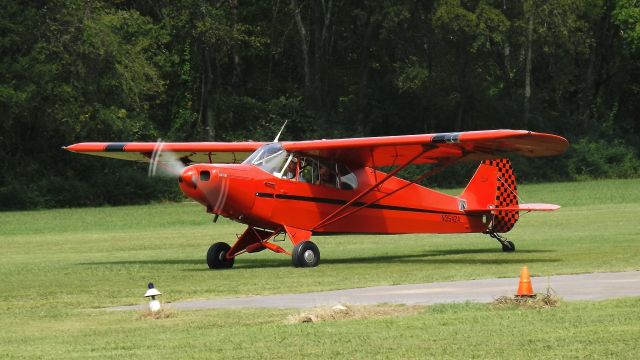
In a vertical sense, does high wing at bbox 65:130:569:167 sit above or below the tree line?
below

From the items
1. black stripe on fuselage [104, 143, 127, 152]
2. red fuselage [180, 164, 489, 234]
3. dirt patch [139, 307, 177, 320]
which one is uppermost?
black stripe on fuselage [104, 143, 127, 152]

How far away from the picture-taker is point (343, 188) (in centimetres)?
2455

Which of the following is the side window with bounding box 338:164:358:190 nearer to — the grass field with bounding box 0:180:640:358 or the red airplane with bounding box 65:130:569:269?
the red airplane with bounding box 65:130:569:269

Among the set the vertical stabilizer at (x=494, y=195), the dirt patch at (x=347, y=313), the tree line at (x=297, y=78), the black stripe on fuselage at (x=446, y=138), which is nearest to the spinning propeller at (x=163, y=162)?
the black stripe on fuselage at (x=446, y=138)

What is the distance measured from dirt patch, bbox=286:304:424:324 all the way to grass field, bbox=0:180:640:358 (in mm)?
240

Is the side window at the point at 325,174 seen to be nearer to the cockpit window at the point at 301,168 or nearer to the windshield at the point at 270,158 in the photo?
the cockpit window at the point at 301,168

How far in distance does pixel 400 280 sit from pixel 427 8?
45.0 m

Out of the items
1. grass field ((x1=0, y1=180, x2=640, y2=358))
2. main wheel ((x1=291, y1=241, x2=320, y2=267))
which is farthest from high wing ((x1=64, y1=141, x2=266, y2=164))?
main wheel ((x1=291, y1=241, x2=320, y2=267))

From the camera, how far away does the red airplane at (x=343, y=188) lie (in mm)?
22453

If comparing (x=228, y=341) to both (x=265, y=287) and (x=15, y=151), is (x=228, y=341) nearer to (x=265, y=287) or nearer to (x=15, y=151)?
(x=265, y=287)

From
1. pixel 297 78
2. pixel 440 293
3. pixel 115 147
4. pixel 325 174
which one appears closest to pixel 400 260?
pixel 325 174

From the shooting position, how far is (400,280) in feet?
63.8

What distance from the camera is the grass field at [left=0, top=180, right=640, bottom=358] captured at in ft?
39.5

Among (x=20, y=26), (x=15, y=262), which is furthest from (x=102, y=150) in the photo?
(x=20, y=26)
